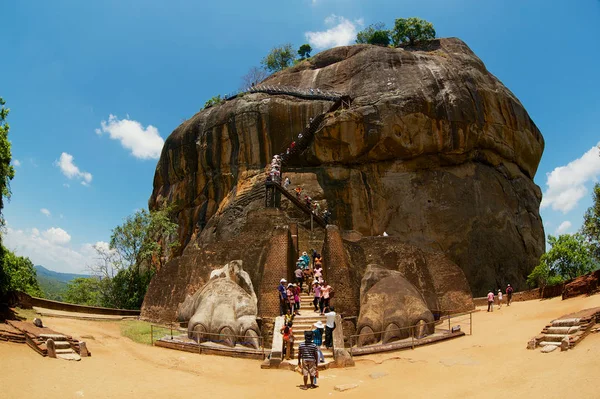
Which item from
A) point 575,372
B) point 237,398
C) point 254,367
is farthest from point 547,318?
point 237,398

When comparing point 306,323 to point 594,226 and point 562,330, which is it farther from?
point 594,226

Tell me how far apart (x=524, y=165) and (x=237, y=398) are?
33064 mm

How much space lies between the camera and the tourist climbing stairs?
1182 cm

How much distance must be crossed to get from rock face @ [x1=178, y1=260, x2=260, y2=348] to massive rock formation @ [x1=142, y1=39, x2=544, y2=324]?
13.4 metres

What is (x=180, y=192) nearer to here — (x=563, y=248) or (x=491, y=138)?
(x=491, y=138)

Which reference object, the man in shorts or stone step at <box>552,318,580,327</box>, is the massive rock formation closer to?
stone step at <box>552,318,580,327</box>

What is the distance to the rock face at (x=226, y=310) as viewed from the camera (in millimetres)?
14016

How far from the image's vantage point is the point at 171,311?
19.1 m

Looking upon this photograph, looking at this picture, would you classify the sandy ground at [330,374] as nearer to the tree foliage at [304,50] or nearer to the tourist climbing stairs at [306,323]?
the tourist climbing stairs at [306,323]

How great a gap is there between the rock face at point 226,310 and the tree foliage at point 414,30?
100ft

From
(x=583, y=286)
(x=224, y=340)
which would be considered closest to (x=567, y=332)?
(x=224, y=340)

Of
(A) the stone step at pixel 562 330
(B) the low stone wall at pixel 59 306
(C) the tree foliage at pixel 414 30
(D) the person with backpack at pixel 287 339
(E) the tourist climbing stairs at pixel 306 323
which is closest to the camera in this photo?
(A) the stone step at pixel 562 330

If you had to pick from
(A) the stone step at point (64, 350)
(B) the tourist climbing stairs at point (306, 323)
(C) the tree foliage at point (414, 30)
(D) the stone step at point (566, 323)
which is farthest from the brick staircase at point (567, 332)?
(C) the tree foliage at point (414, 30)

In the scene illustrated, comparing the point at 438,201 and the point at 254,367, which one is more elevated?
the point at 438,201
